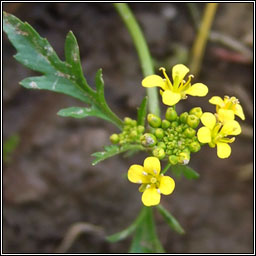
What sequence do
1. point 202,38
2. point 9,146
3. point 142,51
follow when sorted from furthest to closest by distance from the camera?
point 202,38
point 9,146
point 142,51

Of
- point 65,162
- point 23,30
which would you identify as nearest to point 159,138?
point 23,30

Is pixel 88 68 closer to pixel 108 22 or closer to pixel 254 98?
pixel 108 22

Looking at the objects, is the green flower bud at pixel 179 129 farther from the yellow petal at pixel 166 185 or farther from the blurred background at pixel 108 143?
the blurred background at pixel 108 143

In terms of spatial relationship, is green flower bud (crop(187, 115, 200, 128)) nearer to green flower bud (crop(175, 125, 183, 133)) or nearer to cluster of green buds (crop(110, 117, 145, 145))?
green flower bud (crop(175, 125, 183, 133))

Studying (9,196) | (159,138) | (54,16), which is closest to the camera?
(159,138)

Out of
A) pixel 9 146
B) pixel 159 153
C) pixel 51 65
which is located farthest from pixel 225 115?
pixel 9 146

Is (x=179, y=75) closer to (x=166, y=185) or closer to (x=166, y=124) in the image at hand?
(x=166, y=124)

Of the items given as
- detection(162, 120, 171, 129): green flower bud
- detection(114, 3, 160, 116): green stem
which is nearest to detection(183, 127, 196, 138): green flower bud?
detection(162, 120, 171, 129): green flower bud
